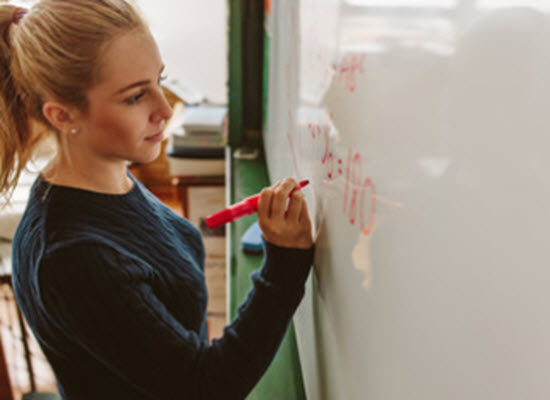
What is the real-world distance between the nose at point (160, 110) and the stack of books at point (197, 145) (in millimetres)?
1893

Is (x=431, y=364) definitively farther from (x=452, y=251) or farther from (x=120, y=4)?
(x=120, y=4)

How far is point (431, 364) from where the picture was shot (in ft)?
1.07

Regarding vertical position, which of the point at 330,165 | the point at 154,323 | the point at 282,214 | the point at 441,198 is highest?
the point at 441,198

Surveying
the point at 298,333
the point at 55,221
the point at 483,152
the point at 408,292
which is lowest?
the point at 298,333

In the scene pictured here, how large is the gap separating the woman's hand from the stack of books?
1969 mm

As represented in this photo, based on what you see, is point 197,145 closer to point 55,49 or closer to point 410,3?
point 55,49

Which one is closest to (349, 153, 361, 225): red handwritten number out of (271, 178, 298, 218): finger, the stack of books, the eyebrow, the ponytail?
(271, 178, 298, 218): finger

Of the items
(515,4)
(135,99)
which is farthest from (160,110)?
(515,4)

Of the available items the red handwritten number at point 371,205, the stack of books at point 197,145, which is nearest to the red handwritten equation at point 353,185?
the red handwritten number at point 371,205

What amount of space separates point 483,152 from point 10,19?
79cm

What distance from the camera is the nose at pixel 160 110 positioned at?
788mm

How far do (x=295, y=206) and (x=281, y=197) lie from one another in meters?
0.03

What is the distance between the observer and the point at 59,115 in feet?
2.48

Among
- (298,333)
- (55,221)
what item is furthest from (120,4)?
(298,333)
